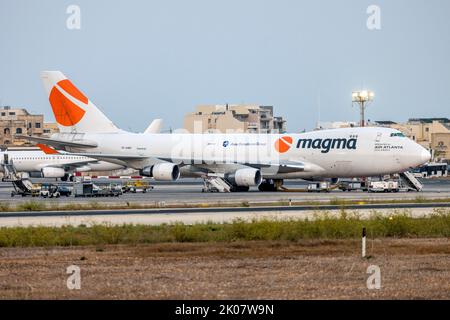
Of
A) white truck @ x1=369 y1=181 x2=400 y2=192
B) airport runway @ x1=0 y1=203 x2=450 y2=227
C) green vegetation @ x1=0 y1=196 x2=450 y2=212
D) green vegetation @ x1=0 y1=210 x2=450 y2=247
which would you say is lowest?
white truck @ x1=369 y1=181 x2=400 y2=192

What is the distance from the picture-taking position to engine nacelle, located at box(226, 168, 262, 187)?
76812 millimetres

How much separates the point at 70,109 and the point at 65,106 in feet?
1.81

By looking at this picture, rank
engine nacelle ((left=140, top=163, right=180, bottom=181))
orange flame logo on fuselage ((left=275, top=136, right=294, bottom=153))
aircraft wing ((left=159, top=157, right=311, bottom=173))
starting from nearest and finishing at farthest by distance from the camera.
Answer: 1. aircraft wing ((left=159, top=157, right=311, bottom=173))
2. engine nacelle ((left=140, top=163, right=180, bottom=181))
3. orange flame logo on fuselage ((left=275, top=136, right=294, bottom=153))

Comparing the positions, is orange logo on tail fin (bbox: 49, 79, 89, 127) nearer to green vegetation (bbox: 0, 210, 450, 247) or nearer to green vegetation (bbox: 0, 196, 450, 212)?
green vegetation (bbox: 0, 196, 450, 212)

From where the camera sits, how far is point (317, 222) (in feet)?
136

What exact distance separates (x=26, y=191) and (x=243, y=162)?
1782 centimetres

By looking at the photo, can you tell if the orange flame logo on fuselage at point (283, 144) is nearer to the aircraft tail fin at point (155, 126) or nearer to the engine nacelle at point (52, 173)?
the engine nacelle at point (52, 173)

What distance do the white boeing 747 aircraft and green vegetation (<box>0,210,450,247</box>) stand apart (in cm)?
3254

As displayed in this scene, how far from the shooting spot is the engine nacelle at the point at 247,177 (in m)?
76.8

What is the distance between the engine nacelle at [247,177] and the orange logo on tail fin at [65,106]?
1760 centimetres

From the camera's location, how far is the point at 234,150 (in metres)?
82.3

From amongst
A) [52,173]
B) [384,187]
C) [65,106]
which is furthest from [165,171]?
[52,173]

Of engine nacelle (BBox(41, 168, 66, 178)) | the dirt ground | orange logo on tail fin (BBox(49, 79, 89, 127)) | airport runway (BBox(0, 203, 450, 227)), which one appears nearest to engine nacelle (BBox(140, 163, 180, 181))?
orange logo on tail fin (BBox(49, 79, 89, 127))

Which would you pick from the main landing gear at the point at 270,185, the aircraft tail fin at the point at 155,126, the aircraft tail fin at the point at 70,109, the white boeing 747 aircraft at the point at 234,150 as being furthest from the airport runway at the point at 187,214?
the aircraft tail fin at the point at 155,126
